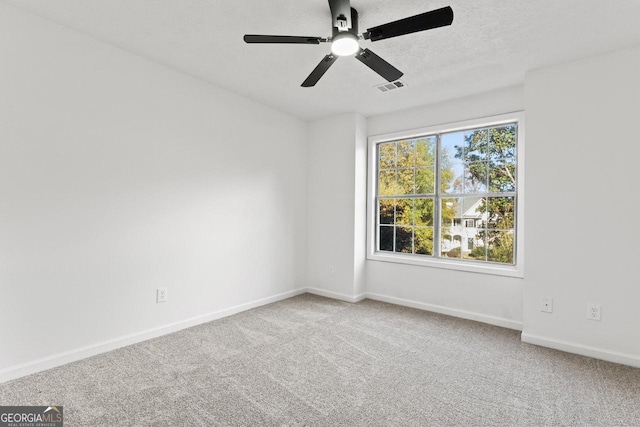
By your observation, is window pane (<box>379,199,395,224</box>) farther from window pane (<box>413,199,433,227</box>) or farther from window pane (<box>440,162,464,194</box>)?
window pane (<box>440,162,464,194</box>)

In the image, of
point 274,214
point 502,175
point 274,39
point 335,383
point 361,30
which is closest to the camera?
point 274,39

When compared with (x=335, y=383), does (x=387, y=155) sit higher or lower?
higher

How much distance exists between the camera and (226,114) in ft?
11.8

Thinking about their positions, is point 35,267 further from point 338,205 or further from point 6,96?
point 338,205

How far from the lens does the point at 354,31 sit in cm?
209

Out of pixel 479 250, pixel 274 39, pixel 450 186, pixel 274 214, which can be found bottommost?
pixel 479 250

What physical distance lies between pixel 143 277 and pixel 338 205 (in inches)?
96.8

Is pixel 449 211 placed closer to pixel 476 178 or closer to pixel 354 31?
pixel 476 178

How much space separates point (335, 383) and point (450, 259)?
2297 mm

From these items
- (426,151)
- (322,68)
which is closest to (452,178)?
(426,151)

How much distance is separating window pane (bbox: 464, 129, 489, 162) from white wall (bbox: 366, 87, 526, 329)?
0.72 feet

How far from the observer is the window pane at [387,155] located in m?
4.39

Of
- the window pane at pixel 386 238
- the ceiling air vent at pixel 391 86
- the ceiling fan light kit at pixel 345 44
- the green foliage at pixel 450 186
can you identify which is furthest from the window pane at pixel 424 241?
the ceiling fan light kit at pixel 345 44

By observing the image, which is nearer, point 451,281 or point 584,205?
point 584,205
